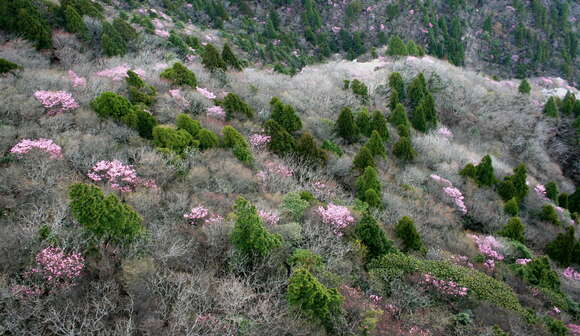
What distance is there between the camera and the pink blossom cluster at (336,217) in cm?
998

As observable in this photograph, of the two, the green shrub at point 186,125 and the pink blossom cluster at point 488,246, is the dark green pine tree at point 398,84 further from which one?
the green shrub at point 186,125

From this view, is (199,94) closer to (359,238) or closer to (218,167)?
(218,167)

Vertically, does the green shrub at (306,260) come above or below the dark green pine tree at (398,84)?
above

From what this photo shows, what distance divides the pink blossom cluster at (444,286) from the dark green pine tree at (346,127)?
959 cm

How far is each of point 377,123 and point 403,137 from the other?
5.06 feet

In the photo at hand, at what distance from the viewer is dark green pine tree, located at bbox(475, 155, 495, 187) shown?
57.9ft

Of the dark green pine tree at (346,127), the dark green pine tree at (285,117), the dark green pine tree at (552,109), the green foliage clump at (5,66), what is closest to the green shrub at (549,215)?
the dark green pine tree at (346,127)

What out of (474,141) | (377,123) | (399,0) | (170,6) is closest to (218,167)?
(377,123)

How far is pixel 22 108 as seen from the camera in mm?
11133

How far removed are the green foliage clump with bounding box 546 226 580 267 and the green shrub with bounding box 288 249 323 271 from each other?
1113cm

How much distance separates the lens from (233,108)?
15906mm

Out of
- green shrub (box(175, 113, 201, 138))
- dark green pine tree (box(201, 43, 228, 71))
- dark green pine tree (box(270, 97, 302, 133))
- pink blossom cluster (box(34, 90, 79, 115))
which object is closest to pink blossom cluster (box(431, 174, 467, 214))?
dark green pine tree (box(270, 97, 302, 133))

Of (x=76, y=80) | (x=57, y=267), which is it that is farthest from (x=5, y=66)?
(x=57, y=267)

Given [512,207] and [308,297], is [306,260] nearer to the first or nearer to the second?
[308,297]
